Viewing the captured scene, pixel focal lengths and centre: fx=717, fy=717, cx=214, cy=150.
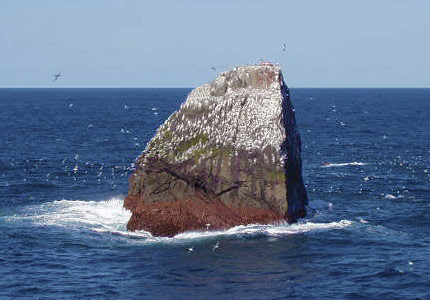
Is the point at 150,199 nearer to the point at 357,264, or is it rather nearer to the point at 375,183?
the point at 357,264

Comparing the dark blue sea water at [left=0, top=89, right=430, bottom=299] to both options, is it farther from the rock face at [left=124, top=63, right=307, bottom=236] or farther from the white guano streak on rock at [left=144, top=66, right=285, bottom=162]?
the white guano streak on rock at [left=144, top=66, right=285, bottom=162]

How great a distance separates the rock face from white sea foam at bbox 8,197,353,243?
0.84 meters

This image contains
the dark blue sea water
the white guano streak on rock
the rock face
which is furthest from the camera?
the white guano streak on rock

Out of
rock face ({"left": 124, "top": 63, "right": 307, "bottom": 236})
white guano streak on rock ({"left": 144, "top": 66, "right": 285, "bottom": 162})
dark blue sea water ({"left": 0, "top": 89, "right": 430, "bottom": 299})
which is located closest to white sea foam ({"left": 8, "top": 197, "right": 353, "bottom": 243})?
dark blue sea water ({"left": 0, "top": 89, "right": 430, "bottom": 299})

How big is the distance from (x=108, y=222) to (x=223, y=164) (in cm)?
988

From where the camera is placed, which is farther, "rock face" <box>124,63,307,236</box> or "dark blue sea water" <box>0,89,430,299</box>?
"rock face" <box>124,63,307,236</box>

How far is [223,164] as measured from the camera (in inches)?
2058

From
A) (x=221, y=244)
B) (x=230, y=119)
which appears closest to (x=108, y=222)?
(x=221, y=244)

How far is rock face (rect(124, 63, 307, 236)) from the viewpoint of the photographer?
51.6 m

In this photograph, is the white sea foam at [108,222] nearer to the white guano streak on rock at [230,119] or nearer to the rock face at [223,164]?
the rock face at [223,164]

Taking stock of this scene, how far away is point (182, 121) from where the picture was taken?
54.7m

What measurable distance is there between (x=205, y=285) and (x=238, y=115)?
55.0 ft

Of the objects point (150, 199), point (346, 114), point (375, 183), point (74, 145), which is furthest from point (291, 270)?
point (346, 114)

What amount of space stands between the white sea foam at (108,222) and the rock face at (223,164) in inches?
32.9
